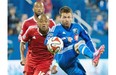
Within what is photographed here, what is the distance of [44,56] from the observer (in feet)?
10.2

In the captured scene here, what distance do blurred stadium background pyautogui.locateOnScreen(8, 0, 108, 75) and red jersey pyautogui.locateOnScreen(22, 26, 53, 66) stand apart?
0.24 feet

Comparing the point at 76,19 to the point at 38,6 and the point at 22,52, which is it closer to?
the point at 38,6

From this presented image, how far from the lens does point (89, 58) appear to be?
314cm

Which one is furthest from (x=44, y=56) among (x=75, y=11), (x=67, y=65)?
(x=75, y=11)

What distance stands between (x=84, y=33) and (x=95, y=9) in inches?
7.1

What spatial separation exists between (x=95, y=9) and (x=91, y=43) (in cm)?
23

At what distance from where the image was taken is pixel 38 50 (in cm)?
312

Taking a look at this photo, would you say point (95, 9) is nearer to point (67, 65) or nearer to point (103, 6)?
point (103, 6)

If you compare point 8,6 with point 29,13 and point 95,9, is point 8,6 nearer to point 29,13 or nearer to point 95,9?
point 29,13

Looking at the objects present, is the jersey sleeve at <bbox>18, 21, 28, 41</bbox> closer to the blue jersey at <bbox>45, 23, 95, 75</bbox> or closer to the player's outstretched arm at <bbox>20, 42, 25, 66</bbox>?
the player's outstretched arm at <bbox>20, 42, 25, 66</bbox>

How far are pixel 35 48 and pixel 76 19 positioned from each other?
12.7 inches

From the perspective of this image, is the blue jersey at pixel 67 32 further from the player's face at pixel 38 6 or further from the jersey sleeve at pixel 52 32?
the player's face at pixel 38 6

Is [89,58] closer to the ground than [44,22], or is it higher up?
closer to the ground

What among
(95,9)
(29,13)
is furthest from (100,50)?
(29,13)
